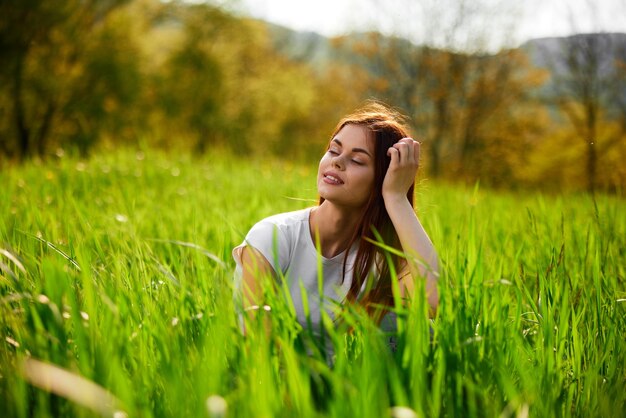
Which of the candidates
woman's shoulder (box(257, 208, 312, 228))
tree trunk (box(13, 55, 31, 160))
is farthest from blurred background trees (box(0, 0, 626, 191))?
woman's shoulder (box(257, 208, 312, 228))

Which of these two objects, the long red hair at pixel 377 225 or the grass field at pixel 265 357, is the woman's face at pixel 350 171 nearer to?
the long red hair at pixel 377 225

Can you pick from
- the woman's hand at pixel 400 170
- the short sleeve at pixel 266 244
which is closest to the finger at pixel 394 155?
the woman's hand at pixel 400 170

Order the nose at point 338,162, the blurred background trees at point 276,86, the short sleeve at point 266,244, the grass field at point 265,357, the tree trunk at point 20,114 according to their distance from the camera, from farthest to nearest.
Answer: the blurred background trees at point 276,86 → the tree trunk at point 20,114 → the nose at point 338,162 → the short sleeve at point 266,244 → the grass field at point 265,357

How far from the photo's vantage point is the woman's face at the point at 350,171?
2.30 metres

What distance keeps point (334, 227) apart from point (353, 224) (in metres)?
0.09

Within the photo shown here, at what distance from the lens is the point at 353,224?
2.47 meters

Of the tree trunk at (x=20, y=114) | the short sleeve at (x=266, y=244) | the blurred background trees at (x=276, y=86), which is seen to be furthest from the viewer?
the blurred background trees at (x=276, y=86)

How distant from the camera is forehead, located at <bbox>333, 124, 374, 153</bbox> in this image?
92.6 inches

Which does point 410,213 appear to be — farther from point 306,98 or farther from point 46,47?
point 306,98

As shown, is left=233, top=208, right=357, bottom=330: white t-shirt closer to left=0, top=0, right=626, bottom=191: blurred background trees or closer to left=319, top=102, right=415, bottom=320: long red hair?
left=319, top=102, right=415, bottom=320: long red hair

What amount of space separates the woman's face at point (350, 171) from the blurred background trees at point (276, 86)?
40.0ft

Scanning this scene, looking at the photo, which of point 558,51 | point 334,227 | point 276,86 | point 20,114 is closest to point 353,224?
point 334,227

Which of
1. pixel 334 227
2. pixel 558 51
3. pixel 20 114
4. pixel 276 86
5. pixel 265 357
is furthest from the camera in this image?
pixel 276 86

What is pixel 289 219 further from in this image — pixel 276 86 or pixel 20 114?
pixel 276 86
